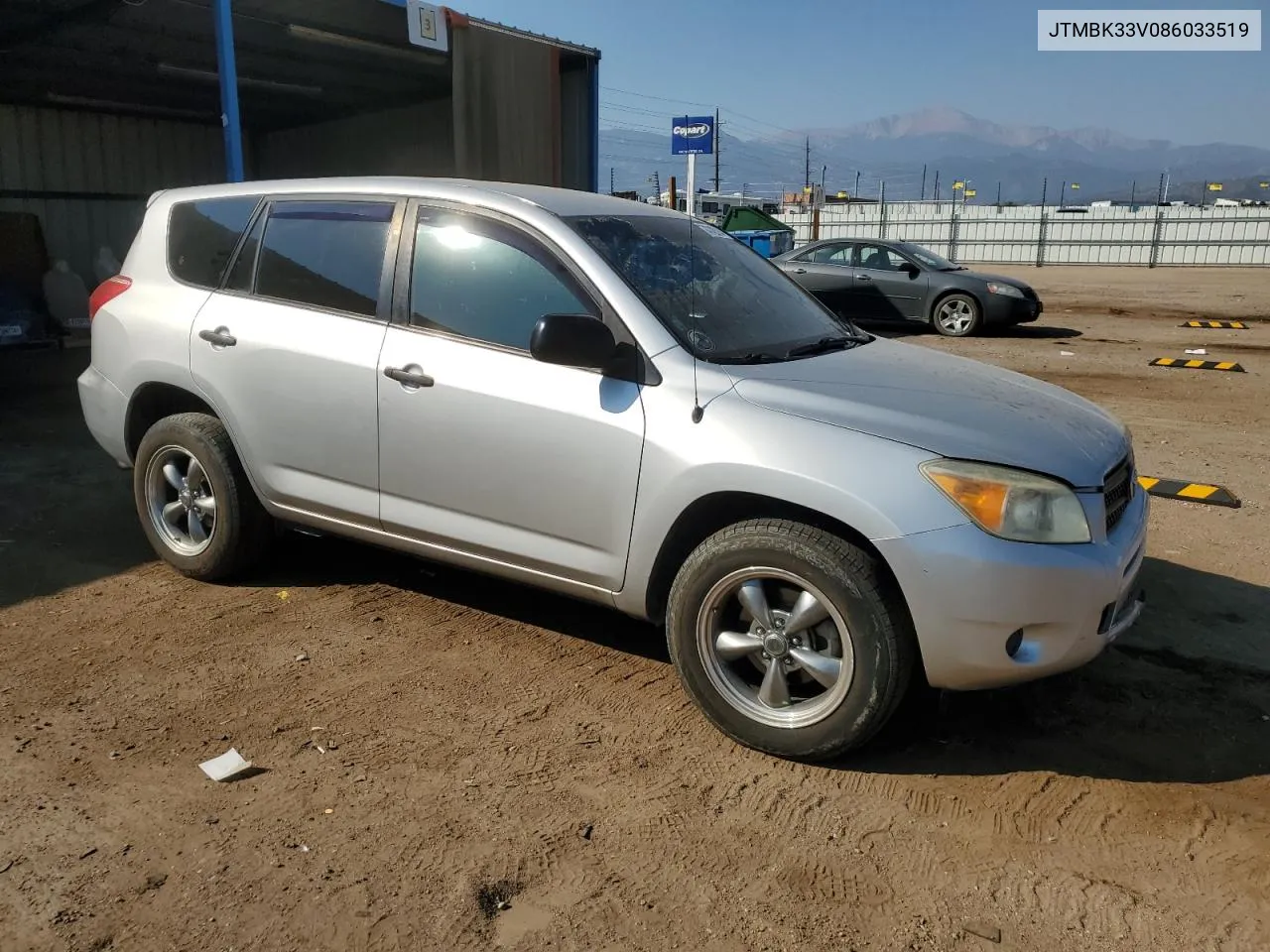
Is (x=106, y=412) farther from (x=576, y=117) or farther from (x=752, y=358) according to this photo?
(x=576, y=117)

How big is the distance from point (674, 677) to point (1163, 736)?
1687 mm

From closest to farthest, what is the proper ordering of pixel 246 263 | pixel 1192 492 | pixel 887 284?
pixel 246 263 → pixel 1192 492 → pixel 887 284

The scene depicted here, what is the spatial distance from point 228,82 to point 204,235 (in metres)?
5.47

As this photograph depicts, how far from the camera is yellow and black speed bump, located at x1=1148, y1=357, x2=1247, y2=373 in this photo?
36.3 feet

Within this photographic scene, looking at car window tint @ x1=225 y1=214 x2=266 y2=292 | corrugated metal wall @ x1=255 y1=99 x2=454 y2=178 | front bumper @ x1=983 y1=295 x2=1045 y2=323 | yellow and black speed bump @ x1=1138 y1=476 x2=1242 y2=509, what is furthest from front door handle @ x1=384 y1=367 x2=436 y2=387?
front bumper @ x1=983 y1=295 x2=1045 y2=323

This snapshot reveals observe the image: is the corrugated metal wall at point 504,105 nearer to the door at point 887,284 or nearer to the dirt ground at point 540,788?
the door at point 887,284

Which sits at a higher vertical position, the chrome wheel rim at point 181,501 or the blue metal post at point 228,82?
the blue metal post at point 228,82

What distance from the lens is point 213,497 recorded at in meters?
4.39

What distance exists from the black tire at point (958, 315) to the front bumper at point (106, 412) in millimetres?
11926

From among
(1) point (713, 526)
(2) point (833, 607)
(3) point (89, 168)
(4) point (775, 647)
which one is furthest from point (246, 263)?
(3) point (89, 168)

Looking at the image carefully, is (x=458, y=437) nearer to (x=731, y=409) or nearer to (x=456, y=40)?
(x=731, y=409)

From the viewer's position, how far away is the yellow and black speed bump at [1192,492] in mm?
6031

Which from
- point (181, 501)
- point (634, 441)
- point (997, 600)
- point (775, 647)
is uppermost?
point (634, 441)

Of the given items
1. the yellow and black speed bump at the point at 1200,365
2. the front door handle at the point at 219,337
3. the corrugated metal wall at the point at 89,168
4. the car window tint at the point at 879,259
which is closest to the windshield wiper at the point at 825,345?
the front door handle at the point at 219,337
